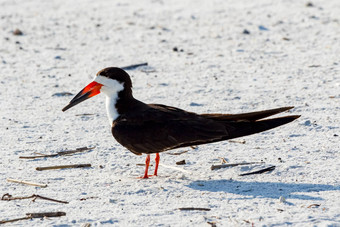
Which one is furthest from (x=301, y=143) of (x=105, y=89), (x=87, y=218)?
(x=87, y=218)

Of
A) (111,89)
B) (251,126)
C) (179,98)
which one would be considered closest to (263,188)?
(251,126)

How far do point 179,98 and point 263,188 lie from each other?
10.5 feet

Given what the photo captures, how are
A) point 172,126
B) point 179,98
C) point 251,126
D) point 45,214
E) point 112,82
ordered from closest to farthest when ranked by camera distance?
point 45,214, point 251,126, point 172,126, point 112,82, point 179,98

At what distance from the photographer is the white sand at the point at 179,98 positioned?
16.8 ft

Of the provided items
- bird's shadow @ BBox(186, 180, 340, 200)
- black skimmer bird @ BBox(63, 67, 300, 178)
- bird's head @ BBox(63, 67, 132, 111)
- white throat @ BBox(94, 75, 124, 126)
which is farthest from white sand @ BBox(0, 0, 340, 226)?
bird's head @ BBox(63, 67, 132, 111)

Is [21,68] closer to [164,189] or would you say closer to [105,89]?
[105,89]

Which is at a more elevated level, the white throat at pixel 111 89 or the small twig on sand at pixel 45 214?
the white throat at pixel 111 89

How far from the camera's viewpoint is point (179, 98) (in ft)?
27.6

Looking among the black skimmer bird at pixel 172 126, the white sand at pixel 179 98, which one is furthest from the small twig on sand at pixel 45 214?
the black skimmer bird at pixel 172 126

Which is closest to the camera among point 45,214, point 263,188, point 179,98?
point 45,214

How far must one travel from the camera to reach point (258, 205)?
16.5ft

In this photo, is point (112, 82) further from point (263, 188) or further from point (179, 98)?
point (179, 98)

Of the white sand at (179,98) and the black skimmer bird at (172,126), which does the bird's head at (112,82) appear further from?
the white sand at (179,98)

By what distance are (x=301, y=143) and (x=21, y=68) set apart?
5.12 metres
